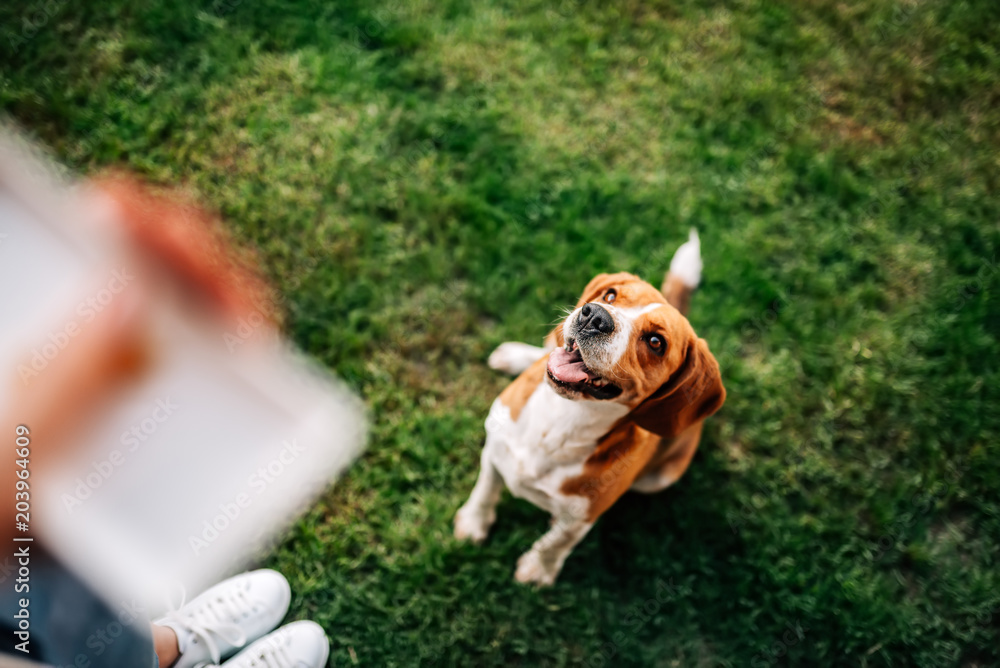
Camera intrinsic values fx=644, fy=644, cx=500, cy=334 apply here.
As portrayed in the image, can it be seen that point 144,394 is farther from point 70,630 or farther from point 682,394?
point 682,394

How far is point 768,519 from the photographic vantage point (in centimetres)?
352

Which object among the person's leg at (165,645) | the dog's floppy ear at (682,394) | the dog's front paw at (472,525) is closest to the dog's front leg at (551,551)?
the dog's front paw at (472,525)

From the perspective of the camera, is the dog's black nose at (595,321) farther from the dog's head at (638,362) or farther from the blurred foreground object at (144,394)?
the blurred foreground object at (144,394)

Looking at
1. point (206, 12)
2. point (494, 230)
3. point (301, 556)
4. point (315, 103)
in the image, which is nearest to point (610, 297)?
point (494, 230)

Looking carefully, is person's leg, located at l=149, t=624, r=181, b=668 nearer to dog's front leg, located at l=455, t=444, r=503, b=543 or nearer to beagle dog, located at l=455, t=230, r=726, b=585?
dog's front leg, located at l=455, t=444, r=503, b=543

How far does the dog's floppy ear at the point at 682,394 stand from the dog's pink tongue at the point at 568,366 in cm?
27

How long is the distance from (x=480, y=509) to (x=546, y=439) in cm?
83

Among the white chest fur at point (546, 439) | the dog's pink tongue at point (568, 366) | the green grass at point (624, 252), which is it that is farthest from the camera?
the green grass at point (624, 252)

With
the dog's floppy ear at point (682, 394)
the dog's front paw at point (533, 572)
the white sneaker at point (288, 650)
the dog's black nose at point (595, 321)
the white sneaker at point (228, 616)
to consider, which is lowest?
the dog's front paw at point (533, 572)

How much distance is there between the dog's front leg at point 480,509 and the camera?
309 centimetres

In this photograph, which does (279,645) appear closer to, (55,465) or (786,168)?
(55,465)

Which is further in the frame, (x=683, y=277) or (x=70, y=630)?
(x=683, y=277)

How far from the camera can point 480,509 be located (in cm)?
322

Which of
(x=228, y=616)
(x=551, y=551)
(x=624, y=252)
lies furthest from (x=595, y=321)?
(x=228, y=616)
